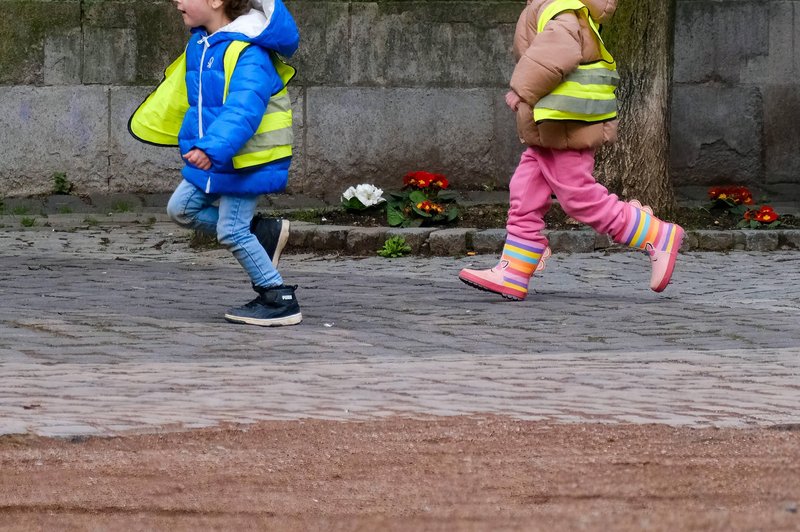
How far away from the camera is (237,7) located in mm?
6312

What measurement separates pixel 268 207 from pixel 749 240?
3380 mm

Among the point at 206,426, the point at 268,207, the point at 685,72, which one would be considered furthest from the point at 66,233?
the point at 206,426

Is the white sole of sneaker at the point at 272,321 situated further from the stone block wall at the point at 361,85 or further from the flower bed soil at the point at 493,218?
the stone block wall at the point at 361,85

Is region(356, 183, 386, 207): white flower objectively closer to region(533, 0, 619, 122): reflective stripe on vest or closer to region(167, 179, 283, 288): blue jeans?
region(533, 0, 619, 122): reflective stripe on vest

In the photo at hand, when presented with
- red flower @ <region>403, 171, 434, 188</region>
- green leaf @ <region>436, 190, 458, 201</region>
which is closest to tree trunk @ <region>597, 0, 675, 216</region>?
green leaf @ <region>436, 190, 458, 201</region>

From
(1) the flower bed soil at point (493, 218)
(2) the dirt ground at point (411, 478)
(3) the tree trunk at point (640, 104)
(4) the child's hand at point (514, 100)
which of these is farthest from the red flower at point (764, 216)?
(2) the dirt ground at point (411, 478)

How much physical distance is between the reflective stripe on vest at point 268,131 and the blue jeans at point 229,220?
207 millimetres

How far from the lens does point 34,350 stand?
5637 mm

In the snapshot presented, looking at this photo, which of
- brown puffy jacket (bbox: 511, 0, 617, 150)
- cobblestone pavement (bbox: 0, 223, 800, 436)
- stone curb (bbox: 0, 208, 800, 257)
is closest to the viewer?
cobblestone pavement (bbox: 0, 223, 800, 436)

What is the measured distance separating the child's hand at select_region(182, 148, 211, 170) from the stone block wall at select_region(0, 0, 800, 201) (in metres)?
5.19

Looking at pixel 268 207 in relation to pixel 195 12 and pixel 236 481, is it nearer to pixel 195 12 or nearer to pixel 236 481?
pixel 195 12

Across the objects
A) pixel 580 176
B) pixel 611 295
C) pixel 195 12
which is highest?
pixel 195 12

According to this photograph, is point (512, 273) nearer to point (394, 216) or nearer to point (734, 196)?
point (394, 216)

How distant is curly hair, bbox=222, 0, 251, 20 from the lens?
6.29 meters
